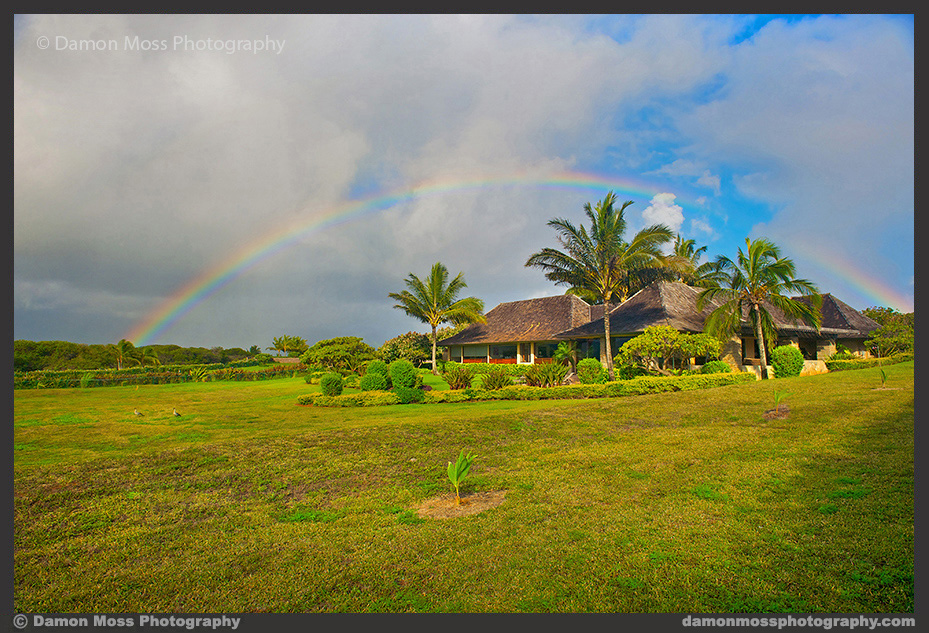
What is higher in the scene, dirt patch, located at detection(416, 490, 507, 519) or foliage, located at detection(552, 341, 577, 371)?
foliage, located at detection(552, 341, 577, 371)

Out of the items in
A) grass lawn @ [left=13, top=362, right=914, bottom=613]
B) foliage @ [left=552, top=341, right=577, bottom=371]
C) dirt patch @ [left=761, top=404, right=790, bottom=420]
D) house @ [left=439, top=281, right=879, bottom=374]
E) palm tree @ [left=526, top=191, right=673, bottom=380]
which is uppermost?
palm tree @ [left=526, top=191, right=673, bottom=380]

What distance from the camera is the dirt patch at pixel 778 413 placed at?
1052 centimetres

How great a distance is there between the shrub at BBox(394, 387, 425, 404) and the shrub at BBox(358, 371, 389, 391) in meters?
2.17

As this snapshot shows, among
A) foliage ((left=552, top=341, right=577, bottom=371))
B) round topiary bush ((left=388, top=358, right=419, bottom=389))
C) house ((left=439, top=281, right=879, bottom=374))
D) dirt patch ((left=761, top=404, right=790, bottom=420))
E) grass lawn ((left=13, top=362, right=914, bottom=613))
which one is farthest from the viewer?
foliage ((left=552, top=341, right=577, bottom=371))

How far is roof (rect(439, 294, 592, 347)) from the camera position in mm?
30828

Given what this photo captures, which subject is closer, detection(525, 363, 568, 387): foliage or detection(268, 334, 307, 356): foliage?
detection(525, 363, 568, 387): foliage

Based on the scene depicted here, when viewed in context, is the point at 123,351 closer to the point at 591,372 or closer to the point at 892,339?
the point at 591,372

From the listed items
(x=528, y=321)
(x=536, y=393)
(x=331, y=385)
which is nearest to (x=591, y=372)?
(x=536, y=393)

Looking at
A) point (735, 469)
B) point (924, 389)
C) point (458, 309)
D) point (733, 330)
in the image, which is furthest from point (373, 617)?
point (458, 309)

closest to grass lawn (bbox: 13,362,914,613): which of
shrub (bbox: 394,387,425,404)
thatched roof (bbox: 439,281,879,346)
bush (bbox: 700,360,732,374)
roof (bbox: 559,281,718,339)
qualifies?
shrub (bbox: 394,387,425,404)

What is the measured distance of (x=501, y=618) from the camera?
10.3 ft

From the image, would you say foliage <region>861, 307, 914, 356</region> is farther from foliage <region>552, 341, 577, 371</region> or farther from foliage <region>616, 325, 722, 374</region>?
foliage <region>552, 341, 577, 371</region>

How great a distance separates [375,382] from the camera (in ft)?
62.5

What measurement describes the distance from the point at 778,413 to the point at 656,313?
560 inches
